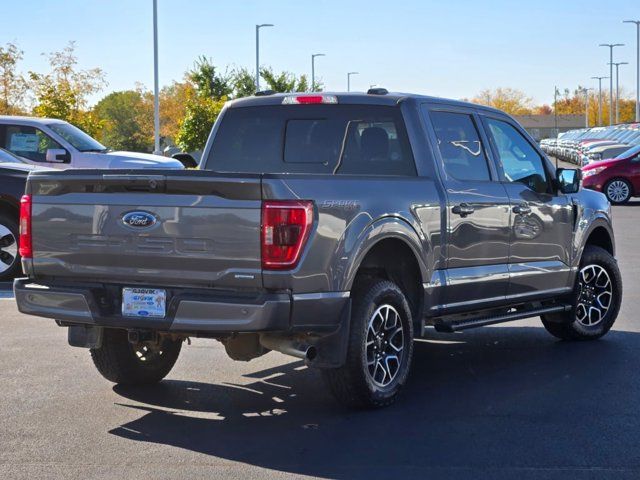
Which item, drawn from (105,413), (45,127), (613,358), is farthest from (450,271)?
(45,127)

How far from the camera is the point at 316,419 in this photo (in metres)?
7.07

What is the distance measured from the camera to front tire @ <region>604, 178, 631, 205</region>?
102ft

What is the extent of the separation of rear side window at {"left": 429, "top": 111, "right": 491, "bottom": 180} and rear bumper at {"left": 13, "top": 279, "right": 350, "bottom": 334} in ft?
6.06

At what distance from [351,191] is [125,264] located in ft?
4.44

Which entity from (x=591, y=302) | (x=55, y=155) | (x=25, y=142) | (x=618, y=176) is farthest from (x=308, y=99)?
(x=618, y=176)

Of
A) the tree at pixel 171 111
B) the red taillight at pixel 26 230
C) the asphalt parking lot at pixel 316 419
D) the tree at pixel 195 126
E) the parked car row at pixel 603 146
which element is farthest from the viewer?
the tree at pixel 171 111

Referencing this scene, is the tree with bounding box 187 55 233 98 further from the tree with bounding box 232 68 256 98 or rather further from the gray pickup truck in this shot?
the gray pickup truck

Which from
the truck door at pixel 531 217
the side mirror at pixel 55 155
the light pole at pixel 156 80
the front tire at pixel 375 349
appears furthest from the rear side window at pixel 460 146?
the light pole at pixel 156 80

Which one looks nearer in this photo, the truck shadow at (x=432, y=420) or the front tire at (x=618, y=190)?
the truck shadow at (x=432, y=420)

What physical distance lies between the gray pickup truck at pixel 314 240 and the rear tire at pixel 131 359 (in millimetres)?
11

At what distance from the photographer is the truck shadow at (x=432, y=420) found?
6062mm

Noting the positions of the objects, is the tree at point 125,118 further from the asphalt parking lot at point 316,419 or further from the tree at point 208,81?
the asphalt parking lot at point 316,419

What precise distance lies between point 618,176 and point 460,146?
77.2 feet

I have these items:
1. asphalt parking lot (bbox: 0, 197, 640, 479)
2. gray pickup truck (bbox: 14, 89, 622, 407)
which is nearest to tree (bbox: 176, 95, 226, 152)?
asphalt parking lot (bbox: 0, 197, 640, 479)
